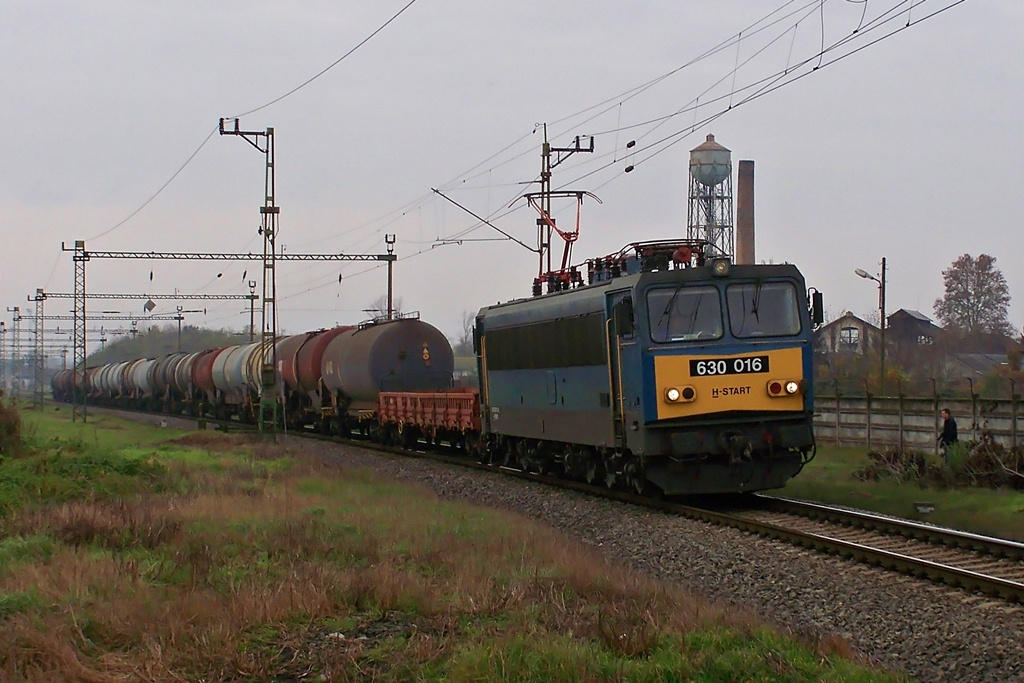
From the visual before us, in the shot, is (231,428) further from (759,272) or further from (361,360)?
(759,272)

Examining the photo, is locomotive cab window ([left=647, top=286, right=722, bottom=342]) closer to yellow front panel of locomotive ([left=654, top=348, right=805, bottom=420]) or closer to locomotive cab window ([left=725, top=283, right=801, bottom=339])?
locomotive cab window ([left=725, top=283, right=801, bottom=339])

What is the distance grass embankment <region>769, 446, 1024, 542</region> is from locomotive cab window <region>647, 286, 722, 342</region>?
3.99m

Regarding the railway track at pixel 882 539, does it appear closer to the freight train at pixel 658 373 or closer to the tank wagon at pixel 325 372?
the freight train at pixel 658 373

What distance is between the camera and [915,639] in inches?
346

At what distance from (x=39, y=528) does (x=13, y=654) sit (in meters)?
5.25

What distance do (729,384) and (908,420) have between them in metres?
12.8

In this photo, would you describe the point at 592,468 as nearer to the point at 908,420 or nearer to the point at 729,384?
the point at 729,384

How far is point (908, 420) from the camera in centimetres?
2638

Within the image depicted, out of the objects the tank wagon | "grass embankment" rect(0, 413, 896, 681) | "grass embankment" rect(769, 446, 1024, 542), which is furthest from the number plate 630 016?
the tank wagon

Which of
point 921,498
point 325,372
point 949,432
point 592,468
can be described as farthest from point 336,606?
point 325,372

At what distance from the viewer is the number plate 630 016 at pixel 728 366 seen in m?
15.2

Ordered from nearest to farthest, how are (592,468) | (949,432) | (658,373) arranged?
1. (658,373)
2. (592,468)
3. (949,432)

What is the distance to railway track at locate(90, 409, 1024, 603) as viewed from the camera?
34.8 feet

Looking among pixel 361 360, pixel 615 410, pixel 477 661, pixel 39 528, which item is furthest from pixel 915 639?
pixel 361 360
